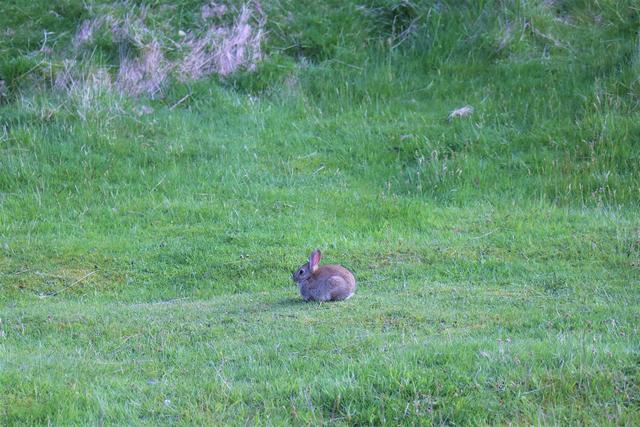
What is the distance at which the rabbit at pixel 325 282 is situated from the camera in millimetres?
10234

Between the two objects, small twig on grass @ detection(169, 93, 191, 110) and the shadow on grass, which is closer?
the shadow on grass

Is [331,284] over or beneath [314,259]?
beneath

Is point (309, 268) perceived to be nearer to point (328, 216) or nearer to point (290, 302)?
point (290, 302)

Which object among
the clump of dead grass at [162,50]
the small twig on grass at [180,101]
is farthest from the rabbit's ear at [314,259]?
the clump of dead grass at [162,50]

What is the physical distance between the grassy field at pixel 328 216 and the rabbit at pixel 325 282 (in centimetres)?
27

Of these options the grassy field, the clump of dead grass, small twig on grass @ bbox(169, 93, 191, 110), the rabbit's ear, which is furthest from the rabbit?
the clump of dead grass

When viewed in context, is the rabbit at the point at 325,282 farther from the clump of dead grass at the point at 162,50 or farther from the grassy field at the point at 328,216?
the clump of dead grass at the point at 162,50

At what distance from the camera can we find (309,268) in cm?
A: 1038

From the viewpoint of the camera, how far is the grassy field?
7.40 meters

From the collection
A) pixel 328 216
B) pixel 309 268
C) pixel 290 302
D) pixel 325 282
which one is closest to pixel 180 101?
pixel 328 216

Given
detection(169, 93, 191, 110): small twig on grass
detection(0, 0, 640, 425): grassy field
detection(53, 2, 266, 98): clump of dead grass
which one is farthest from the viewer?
detection(53, 2, 266, 98): clump of dead grass

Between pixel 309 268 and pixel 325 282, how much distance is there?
26 cm

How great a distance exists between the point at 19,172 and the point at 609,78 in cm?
1032

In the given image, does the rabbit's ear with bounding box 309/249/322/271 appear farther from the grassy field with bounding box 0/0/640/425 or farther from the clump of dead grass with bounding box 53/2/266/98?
the clump of dead grass with bounding box 53/2/266/98
